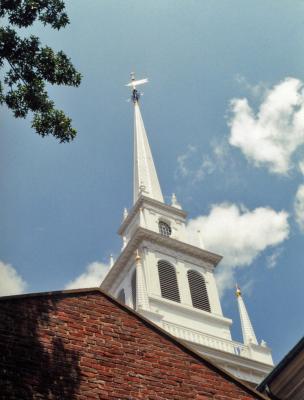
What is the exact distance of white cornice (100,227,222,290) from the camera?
1639 inches

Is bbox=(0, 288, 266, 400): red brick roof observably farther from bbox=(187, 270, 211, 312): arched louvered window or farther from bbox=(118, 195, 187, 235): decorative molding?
bbox=(118, 195, 187, 235): decorative molding

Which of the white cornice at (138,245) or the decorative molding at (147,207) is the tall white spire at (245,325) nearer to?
the white cornice at (138,245)

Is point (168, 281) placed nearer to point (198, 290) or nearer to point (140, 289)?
point (198, 290)

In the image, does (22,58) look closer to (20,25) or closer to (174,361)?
(20,25)

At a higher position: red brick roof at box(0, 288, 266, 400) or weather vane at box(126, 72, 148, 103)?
weather vane at box(126, 72, 148, 103)

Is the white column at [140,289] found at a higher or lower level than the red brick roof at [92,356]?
higher

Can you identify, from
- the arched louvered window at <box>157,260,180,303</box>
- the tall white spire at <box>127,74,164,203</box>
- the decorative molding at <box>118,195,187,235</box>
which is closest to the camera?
the arched louvered window at <box>157,260,180,303</box>

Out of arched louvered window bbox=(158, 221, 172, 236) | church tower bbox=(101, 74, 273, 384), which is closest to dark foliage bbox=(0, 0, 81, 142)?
church tower bbox=(101, 74, 273, 384)

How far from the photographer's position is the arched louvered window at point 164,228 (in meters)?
46.3

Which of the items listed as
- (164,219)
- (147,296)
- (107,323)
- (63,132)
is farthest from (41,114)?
(164,219)

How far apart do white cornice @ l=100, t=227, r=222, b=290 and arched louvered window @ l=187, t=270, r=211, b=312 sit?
73.6 inches

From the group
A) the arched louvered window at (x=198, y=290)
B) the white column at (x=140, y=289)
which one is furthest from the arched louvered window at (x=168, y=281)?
the white column at (x=140, y=289)

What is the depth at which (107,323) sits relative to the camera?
961cm

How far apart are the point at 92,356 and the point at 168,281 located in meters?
31.7
